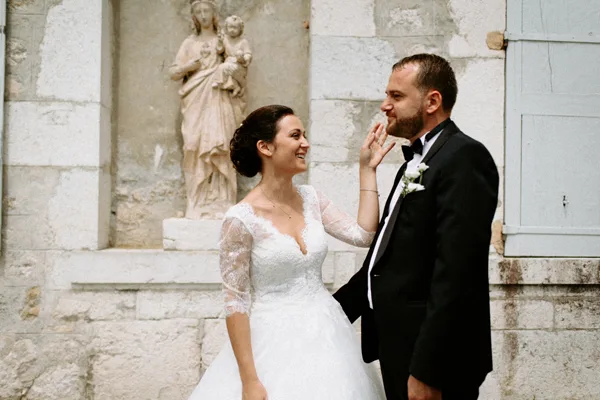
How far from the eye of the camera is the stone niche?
417 centimetres

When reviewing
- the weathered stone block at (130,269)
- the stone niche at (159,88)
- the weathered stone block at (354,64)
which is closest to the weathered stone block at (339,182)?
the weathered stone block at (354,64)

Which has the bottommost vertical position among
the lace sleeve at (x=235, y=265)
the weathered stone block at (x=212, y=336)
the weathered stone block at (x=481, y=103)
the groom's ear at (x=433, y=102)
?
the weathered stone block at (x=212, y=336)

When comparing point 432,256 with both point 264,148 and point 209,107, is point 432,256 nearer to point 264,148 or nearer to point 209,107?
point 264,148

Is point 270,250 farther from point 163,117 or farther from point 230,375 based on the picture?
point 163,117

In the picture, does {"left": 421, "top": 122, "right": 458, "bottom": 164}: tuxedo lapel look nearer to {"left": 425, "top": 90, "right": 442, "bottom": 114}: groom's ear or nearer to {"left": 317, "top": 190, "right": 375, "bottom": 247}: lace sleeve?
{"left": 425, "top": 90, "right": 442, "bottom": 114}: groom's ear

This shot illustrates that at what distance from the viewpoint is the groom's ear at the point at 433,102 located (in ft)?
6.51

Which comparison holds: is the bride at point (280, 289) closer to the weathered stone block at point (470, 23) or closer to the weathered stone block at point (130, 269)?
the weathered stone block at point (130, 269)

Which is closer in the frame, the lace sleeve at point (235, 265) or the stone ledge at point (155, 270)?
the lace sleeve at point (235, 265)

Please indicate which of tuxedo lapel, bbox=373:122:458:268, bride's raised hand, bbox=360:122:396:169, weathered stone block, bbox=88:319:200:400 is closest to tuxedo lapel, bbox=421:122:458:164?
tuxedo lapel, bbox=373:122:458:268

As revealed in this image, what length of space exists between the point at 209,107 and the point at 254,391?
2.34 meters

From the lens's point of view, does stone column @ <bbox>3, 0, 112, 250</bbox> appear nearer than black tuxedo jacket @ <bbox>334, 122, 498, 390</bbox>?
No

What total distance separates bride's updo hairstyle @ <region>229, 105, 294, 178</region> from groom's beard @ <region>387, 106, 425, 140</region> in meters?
0.47

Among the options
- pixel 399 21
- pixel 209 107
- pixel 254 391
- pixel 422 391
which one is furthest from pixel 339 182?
pixel 422 391

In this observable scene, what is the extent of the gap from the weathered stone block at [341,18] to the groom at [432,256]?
190cm
